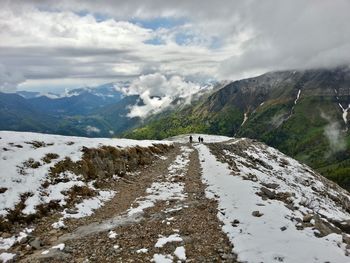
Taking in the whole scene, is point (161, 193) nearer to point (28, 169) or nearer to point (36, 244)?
point (28, 169)

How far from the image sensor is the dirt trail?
15476mm

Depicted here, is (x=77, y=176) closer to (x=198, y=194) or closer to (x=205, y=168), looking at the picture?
(x=198, y=194)

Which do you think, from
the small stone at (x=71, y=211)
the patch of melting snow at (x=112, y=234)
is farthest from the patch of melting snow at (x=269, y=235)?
the small stone at (x=71, y=211)

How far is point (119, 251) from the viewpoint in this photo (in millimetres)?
16016

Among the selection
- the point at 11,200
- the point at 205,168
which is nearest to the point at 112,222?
the point at 11,200

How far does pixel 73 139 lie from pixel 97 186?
1431 centimetres

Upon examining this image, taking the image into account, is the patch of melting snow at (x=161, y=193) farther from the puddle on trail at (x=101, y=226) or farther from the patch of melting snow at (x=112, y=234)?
the patch of melting snow at (x=112, y=234)

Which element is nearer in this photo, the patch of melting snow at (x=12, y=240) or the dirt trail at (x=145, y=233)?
the dirt trail at (x=145, y=233)

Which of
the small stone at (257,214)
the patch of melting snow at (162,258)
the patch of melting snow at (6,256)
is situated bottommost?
the patch of melting snow at (6,256)

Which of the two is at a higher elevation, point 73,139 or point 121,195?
point 73,139

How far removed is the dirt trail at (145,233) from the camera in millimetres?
15476

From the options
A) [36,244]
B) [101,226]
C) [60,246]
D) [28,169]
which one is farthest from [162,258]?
[28,169]

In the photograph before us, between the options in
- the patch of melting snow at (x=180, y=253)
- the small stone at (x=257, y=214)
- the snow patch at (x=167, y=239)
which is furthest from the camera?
the small stone at (x=257, y=214)

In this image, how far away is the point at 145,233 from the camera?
60.4 feet
